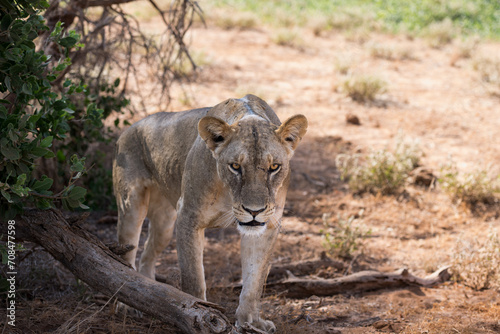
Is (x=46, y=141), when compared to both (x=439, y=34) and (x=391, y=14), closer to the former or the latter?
(x=439, y=34)

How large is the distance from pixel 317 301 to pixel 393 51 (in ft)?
35.4

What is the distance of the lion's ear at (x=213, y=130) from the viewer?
348cm

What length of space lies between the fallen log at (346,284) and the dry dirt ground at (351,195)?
3.9 inches

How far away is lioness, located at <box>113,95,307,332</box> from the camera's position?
3418 millimetres

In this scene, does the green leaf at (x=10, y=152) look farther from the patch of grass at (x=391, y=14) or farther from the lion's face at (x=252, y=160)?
the patch of grass at (x=391, y=14)

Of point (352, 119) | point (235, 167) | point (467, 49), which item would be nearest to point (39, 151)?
point (235, 167)

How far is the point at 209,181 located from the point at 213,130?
395 millimetres

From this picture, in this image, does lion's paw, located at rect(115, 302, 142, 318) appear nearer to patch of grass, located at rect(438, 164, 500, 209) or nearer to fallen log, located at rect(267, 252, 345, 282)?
fallen log, located at rect(267, 252, 345, 282)

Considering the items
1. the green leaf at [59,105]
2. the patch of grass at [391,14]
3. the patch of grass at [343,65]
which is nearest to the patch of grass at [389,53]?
the patch of grass at [343,65]

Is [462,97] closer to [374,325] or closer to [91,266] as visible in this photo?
[374,325]

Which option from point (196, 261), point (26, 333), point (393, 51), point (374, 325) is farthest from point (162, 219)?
point (393, 51)

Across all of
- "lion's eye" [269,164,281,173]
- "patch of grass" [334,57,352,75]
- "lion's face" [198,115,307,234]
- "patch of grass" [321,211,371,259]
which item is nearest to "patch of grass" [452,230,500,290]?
"patch of grass" [321,211,371,259]

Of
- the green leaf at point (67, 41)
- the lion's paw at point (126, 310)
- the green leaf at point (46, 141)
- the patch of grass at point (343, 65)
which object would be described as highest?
the green leaf at point (67, 41)

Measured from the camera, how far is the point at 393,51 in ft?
47.6
